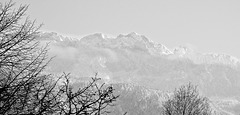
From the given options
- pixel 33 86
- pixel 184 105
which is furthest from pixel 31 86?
pixel 184 105

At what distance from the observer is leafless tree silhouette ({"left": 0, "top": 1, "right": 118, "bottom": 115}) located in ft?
19.0

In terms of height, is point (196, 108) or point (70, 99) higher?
point (196, 108)

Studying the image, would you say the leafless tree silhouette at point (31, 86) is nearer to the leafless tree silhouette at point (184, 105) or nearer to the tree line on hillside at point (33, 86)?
the tree line on hillside at point (33, 86)

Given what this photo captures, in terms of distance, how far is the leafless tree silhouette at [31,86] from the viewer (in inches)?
228

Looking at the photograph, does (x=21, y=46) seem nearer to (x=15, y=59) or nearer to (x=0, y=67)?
(x=15, y=59)

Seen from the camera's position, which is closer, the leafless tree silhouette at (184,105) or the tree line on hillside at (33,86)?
the tree line on hillside at (33,86)

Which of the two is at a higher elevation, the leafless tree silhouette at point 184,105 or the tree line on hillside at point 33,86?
the leafless tree silhouette at point 184,105

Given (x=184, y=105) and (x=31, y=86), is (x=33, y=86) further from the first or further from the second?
(x=184, y=105)

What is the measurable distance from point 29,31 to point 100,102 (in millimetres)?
5167

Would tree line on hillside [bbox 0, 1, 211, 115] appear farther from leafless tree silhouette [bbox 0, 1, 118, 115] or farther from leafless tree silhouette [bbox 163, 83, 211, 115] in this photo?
leafless tree silhouette [bbox 163, 83, 211, 115]

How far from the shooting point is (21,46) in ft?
32.4

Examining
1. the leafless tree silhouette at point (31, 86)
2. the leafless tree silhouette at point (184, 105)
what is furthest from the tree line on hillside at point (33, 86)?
the leafless tree silhouette at point (184, 105)

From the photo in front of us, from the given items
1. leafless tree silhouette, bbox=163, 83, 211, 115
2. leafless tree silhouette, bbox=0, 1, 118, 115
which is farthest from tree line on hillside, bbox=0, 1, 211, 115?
leafless tree silhouette, bbox=163, 83, 211, 115

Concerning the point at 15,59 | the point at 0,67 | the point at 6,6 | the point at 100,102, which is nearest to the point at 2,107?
the point at 100,102
